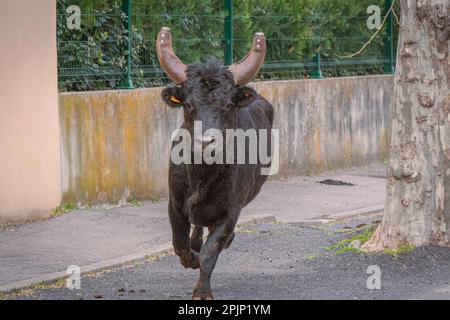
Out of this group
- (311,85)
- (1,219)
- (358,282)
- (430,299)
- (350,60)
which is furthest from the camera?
(350,60)

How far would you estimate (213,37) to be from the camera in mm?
16469

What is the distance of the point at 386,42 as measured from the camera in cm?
2050

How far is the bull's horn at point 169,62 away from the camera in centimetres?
973

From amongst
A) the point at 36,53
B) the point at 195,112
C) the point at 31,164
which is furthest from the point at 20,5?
the point at 195,112

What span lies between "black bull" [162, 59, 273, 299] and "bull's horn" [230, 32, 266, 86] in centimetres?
19

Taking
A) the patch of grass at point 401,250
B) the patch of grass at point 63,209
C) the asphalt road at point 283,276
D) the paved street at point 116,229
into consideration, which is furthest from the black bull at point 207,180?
the patch of grass at point 63,209

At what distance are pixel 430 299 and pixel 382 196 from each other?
6.82 m

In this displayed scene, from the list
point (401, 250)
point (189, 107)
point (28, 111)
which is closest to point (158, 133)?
point (28, 111)

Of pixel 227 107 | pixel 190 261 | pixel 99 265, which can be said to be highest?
pixel 227 107

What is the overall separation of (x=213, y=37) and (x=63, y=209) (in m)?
4.32

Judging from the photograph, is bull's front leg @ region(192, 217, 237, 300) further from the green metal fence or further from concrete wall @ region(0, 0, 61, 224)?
the green metal fence

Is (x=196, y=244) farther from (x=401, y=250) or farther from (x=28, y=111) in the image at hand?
(x=28, y=111)

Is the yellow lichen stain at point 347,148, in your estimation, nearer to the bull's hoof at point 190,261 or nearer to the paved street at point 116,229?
the paved street at point 116,229

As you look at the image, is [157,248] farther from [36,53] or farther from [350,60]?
[350,60]
